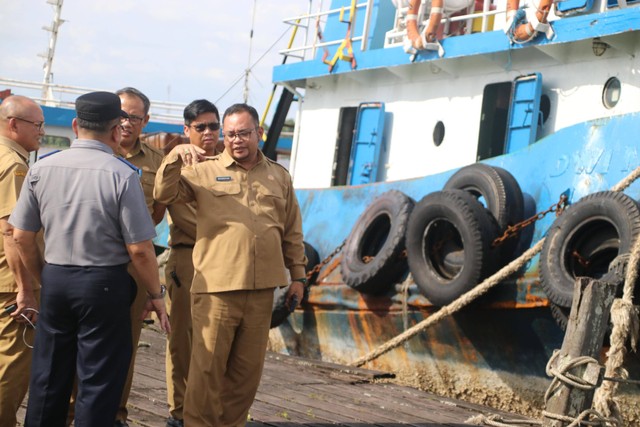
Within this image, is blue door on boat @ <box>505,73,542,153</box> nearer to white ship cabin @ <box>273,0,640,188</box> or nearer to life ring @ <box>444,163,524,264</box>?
white ship cabin @ <box>273,0,640,188</box>

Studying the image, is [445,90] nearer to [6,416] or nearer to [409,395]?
[409,395]

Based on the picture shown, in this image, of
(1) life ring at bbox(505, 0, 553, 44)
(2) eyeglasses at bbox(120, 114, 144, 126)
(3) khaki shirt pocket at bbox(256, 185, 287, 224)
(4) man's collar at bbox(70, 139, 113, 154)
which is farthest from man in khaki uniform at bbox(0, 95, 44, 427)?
(1) life ring at bbox(505, 0, 553, 44)

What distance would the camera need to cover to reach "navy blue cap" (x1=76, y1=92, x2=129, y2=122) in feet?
11.6

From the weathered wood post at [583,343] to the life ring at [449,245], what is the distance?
1.56 meters

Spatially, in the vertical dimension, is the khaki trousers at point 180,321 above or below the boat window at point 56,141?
below

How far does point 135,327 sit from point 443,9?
16.5 ft

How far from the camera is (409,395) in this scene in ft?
20.9

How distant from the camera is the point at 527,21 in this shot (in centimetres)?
743

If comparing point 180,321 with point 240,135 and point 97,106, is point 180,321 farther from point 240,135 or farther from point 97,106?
point 97,106

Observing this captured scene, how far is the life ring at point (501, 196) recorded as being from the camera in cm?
647

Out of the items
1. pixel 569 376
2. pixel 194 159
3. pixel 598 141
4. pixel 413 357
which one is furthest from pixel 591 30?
pixel 194 159

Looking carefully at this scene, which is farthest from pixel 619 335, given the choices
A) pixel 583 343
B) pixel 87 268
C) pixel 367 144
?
pixel 367 144

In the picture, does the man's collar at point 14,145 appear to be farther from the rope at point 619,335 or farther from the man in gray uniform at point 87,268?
the rope at point 619,335

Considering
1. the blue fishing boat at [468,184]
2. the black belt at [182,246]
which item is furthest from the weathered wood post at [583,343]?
the black belt at [182,246]
